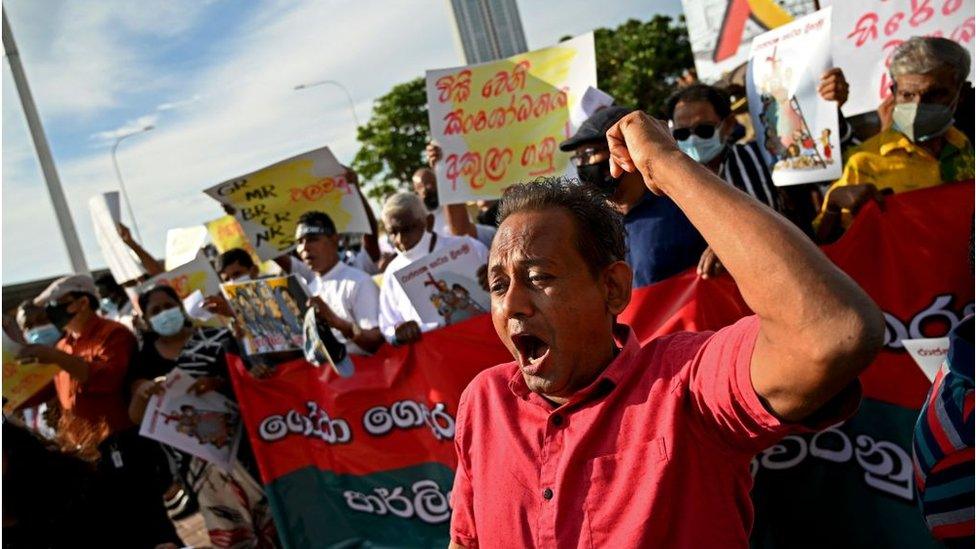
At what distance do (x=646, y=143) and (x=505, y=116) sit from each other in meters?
3.33

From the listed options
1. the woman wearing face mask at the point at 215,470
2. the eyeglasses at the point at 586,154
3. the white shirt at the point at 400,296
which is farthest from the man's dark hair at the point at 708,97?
the woman wearing face mask at the point at 215,470

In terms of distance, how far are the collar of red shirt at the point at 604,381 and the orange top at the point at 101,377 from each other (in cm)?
399

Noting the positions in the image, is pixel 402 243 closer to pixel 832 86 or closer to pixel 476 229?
pixel 476 229

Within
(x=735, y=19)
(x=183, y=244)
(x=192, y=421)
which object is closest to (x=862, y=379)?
(x=192, y=421)

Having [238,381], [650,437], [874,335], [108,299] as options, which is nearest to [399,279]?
[238,381]

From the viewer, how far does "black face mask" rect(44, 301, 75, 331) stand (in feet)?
17.3

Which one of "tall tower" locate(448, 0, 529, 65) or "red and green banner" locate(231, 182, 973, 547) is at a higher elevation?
"tall tower" locate(448, 0, 529, 65)

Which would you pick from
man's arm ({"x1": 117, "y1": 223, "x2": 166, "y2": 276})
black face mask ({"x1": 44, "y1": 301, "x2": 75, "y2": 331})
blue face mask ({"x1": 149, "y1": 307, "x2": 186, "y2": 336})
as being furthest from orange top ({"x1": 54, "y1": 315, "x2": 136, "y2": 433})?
man's arm ({"x1": 117, "y1": 223, "x2": 166, "y2": 276})

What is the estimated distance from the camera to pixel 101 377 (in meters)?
5.04

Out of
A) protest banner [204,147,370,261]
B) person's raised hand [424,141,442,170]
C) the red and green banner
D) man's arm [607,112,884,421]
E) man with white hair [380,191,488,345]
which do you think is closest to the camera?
man's arm [607,112,884,421]

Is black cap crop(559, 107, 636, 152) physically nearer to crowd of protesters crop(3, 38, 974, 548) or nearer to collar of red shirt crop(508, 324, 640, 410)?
crowd of protesters crop(3, 38, 974, 548)

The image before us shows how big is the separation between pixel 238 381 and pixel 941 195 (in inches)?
148

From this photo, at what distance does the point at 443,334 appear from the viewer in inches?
158

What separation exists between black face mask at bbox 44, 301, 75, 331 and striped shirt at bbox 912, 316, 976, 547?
5077 mm
